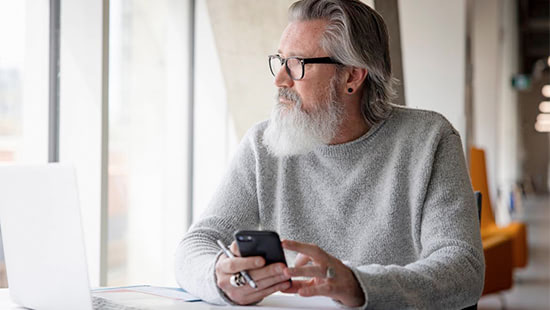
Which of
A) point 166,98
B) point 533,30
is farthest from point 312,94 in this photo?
point 533,30

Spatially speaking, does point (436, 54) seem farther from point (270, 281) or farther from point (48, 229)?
point (48, 229)

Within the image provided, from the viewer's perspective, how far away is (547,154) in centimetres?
2350

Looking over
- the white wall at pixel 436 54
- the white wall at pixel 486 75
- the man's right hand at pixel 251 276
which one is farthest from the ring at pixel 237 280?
the white wall at pixel 486 75

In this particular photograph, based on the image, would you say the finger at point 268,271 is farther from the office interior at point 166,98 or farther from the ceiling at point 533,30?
the ceiling at point 533,30

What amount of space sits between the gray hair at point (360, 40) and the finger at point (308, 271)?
26.6 inches

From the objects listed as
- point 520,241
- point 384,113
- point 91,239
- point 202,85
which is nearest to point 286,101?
point 384,113

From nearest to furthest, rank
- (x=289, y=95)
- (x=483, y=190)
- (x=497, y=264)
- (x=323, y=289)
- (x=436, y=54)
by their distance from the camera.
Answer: (x=323, y=289) → (x=289, y=95) → (x=497, y=264) → (x=436, y=54) → (x=483, y=190)

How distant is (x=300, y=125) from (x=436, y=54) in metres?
3.28

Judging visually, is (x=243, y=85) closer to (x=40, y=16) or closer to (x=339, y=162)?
(x=40, y=16)

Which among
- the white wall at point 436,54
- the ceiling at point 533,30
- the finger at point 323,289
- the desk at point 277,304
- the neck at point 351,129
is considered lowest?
the desk at point 277,304

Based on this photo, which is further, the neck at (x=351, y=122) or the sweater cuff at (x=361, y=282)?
the neck at (x=351, y=122)

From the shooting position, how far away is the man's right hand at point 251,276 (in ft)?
4.46

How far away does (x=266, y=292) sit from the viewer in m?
1.40

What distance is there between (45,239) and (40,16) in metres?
1.87
